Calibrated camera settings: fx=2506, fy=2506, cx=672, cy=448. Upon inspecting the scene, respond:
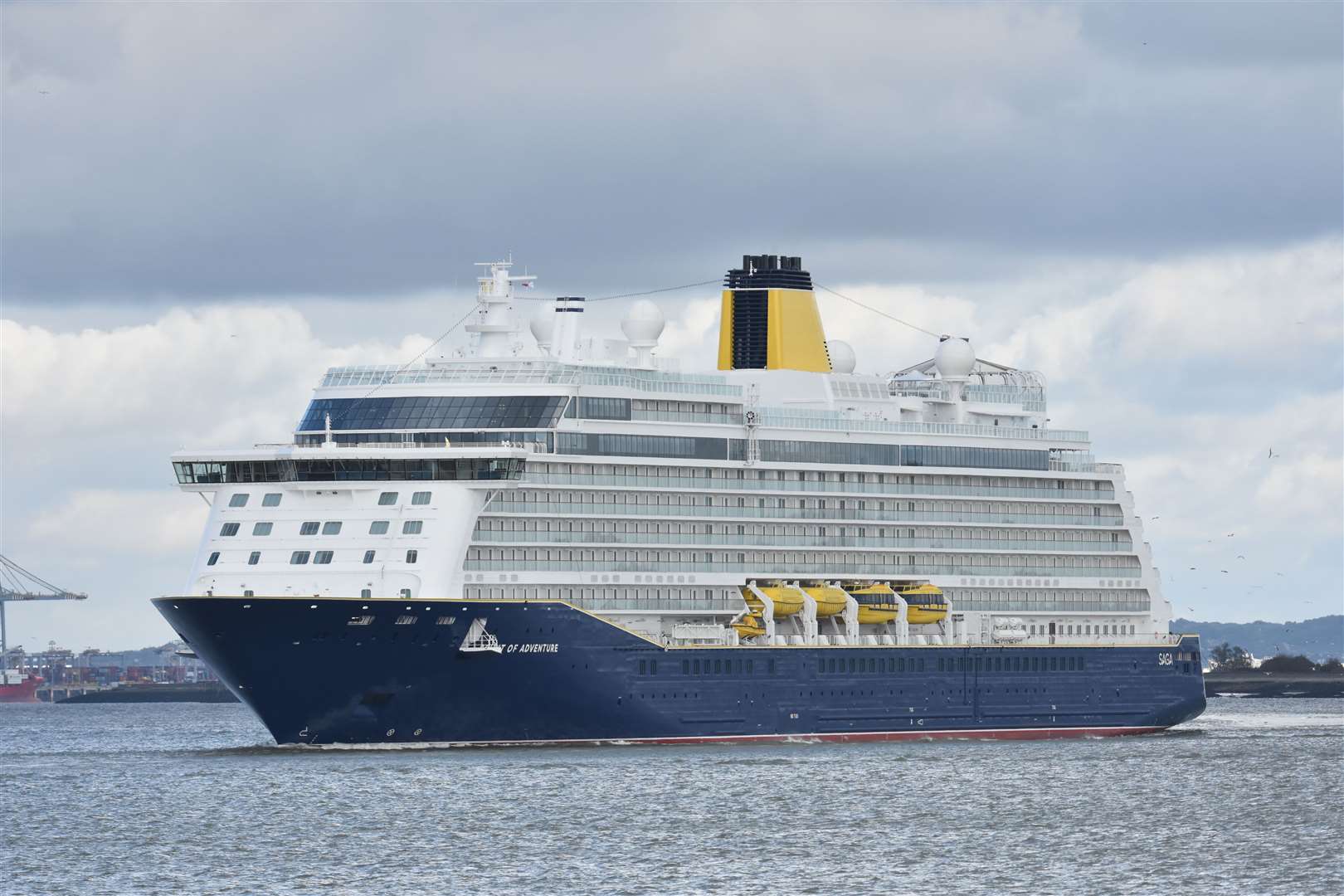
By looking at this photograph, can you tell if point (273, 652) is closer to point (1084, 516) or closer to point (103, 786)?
point (103, 786)

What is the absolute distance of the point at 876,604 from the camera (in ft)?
268

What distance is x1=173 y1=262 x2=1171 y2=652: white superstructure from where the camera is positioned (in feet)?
238

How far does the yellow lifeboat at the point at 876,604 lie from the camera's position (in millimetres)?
81375

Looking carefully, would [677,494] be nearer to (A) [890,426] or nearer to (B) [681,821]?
(A) [890,426]

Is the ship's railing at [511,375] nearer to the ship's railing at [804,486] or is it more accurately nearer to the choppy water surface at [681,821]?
the ship's railing at [804,486]

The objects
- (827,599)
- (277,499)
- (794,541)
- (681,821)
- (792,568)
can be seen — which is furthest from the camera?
(794,541)

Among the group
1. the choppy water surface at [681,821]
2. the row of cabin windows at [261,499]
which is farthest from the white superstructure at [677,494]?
the choppy water surface at [681,821]

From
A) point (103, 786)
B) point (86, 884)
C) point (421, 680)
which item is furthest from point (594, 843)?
point (103, 786)

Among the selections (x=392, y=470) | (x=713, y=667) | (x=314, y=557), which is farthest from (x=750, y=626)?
(x=314, y=557)

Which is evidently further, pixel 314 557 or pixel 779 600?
pixel 779 600

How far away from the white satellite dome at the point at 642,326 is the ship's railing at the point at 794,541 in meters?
6.40

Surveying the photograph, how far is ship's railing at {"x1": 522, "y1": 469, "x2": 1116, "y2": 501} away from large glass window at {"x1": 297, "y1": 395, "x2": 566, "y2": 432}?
1797mm

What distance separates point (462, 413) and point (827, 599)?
44.6ft

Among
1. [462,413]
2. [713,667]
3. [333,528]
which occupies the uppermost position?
[462,413]
